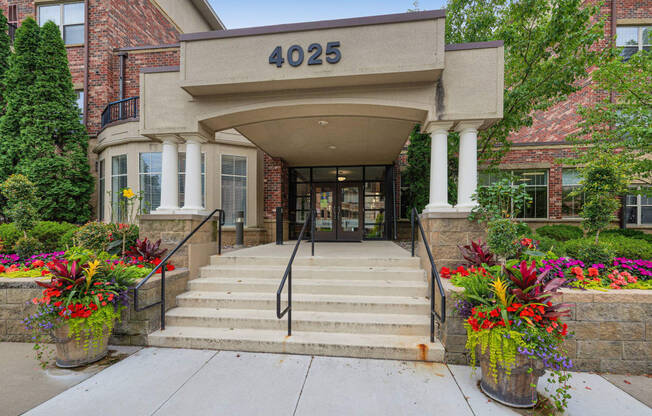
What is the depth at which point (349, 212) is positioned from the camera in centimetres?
986

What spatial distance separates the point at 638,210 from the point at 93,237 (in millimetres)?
17246

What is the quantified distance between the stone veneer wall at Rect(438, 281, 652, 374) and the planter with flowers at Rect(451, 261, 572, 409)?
800 millimetres

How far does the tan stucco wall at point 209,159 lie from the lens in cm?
909

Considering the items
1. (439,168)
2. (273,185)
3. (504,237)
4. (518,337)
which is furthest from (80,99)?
(518,337)

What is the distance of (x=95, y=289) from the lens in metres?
3.22

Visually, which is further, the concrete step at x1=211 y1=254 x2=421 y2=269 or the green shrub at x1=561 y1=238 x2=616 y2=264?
the concrete step at x1=211 y1=254 x2=421 y2=269

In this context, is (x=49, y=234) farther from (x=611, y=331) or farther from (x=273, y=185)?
(x=611, y=331)

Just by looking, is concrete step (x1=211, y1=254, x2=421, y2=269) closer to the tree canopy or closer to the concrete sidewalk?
the concrete sidewalk

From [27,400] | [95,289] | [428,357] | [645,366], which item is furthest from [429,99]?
[27,400]

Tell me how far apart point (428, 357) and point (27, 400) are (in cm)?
396

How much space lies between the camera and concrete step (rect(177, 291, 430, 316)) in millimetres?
3865

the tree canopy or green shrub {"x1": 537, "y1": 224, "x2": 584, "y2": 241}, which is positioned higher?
the tree canopy

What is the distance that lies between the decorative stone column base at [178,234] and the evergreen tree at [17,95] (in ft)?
26.2

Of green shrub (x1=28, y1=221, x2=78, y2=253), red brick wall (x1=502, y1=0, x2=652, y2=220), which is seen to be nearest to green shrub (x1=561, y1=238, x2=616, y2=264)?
red brick wall (x1=502, y1=0, x2=652, y2=220)
